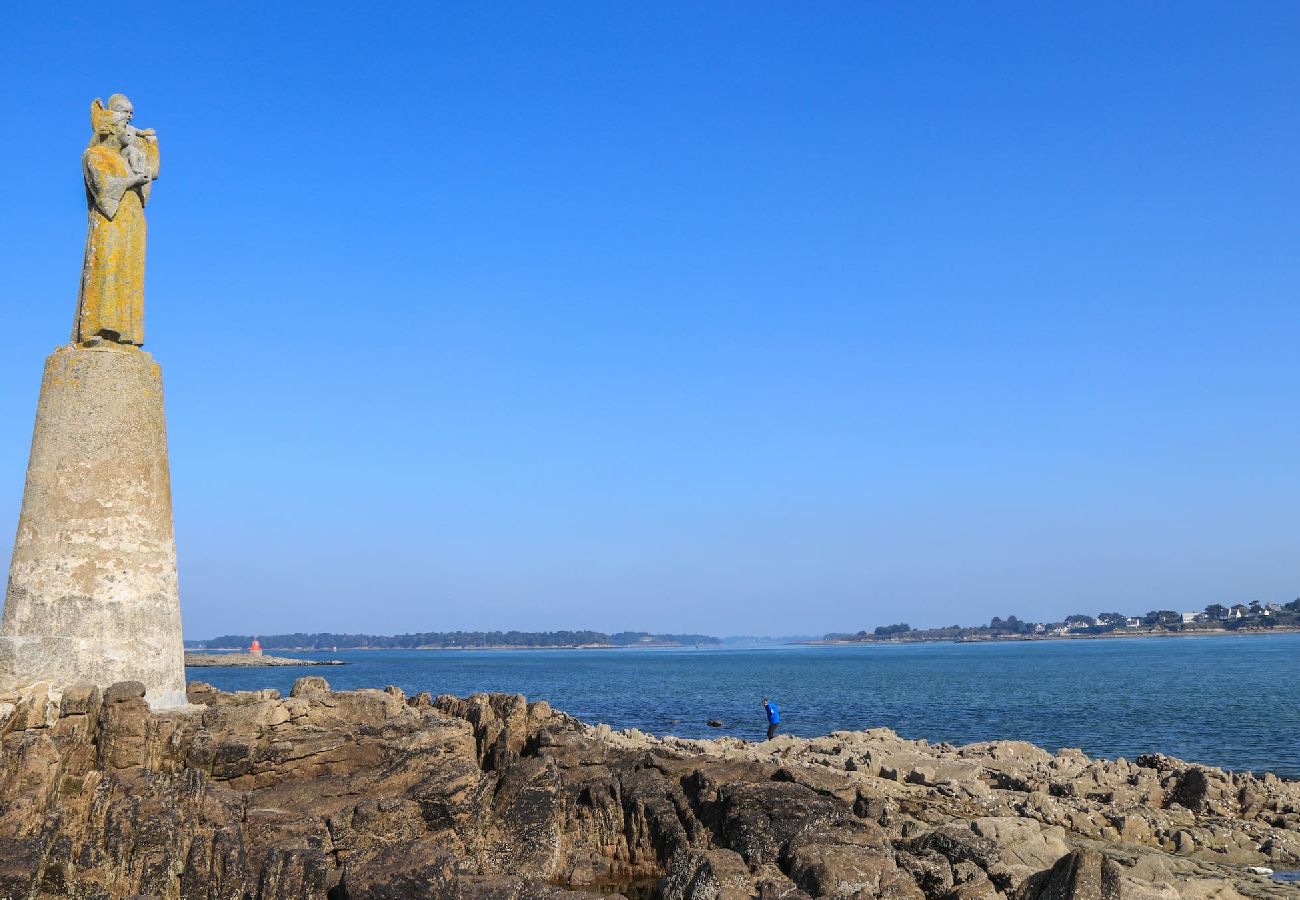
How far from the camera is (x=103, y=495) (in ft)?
51.6

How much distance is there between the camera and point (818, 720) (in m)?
46.6

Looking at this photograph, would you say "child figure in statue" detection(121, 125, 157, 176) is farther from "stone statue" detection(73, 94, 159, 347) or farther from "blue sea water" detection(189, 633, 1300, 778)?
"blue sea water" detection(189, 633, 1300, 778)

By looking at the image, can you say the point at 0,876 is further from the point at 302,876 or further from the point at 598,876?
the point at 598,876

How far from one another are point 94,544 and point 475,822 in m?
7.26

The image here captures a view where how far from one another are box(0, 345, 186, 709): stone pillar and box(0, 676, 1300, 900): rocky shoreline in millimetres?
937

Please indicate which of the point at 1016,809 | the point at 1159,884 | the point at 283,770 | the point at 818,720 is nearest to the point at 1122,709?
the point at 818,720

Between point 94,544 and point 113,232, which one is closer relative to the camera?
point 94,544

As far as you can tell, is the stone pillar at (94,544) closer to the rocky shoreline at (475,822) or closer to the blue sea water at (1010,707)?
the rocky shoreline at (475,822)

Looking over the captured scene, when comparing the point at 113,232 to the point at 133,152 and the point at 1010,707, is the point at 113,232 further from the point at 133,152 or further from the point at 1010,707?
the point at 1010,707

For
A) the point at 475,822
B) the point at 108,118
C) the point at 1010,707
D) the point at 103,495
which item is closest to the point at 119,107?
the point at 108,118

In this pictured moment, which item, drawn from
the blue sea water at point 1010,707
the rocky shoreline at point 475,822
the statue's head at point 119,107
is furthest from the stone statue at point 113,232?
the blue sea water at point 1010,707

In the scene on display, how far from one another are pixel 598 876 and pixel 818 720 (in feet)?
113

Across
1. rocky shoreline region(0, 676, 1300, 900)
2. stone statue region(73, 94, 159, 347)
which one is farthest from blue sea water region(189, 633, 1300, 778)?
stone statue region(73, 94, 159, 347)

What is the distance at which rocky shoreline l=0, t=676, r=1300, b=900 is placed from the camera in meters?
11.0
